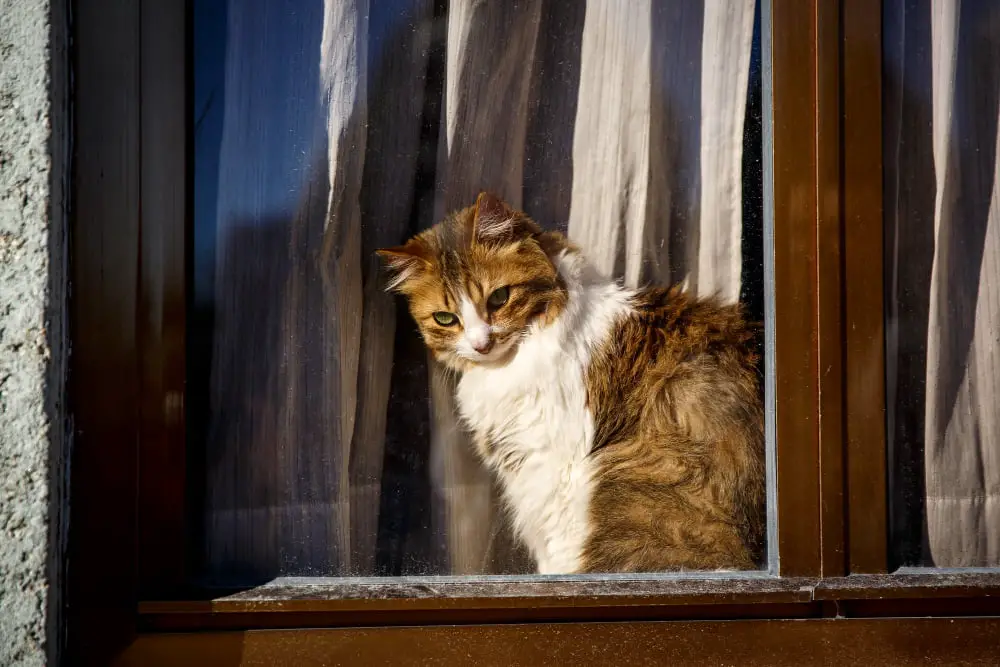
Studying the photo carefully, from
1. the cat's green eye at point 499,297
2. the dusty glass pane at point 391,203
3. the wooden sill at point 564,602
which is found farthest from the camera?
the cat's green eye at point 499,297

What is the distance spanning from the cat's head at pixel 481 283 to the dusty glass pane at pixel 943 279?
2.42ft

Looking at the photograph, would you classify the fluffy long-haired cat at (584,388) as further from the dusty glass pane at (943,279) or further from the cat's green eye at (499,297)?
the dusty glass pane at (943,279)

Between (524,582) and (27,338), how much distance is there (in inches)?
39.9

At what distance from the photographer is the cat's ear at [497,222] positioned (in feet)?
5.28

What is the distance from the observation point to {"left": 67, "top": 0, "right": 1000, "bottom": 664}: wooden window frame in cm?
140

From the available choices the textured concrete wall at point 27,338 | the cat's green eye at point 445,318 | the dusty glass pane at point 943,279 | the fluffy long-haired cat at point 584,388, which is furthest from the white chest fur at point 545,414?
the textured concrete wall at point 27,338

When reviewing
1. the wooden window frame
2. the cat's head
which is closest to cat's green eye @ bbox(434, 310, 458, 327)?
the cat's head

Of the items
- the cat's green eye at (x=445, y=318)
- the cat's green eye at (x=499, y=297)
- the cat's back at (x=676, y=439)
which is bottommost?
the cat's back at (x=676, y=439)

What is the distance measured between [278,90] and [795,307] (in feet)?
3.74

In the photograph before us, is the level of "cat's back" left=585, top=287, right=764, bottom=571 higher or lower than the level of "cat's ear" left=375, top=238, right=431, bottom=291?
lower

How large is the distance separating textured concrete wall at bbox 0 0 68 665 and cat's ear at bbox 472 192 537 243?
0.79 meters

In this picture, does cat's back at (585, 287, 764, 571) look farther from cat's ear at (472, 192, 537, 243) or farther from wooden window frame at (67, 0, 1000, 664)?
cat's ear at (472, 192, 537, 243)

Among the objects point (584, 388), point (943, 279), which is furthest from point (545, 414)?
point (943, 279)

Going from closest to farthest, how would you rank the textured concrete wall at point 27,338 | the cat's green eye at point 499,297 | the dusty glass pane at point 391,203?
the textured concrete wall at point 27,338 → the dusty glass pane at point 391,203 → the cat's green eye at point 499,297
